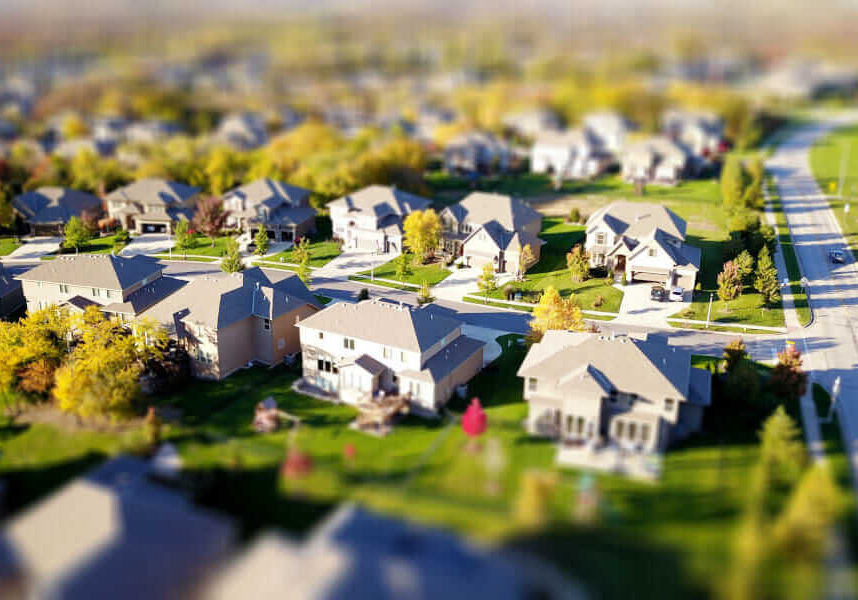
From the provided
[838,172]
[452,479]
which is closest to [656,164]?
[838,172]

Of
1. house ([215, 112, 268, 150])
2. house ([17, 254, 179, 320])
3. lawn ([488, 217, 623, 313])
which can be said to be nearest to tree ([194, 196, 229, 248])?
house ([17, 254, 179, 320])

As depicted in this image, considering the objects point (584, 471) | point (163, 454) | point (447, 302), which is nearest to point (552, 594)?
point (584, 471)

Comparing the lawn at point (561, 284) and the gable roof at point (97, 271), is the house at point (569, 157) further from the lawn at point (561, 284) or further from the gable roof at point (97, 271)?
the gable roof at point (97, 271)

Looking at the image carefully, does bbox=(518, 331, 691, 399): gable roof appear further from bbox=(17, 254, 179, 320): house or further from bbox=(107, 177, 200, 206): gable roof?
bbox=(107, 177, 200, 206): gable roof

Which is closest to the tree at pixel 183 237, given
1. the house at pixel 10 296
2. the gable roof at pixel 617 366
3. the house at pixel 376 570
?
the house at pixel 10 296

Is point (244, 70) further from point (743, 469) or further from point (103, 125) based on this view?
point (743, 469)

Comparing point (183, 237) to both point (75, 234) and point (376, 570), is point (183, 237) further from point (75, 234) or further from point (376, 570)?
point (376, 570)
